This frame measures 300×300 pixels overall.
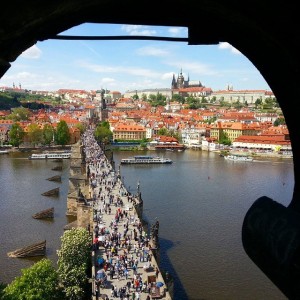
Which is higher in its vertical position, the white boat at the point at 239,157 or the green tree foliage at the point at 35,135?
the green tree foliage at the point at 35,135

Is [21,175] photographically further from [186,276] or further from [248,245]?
[248,245]

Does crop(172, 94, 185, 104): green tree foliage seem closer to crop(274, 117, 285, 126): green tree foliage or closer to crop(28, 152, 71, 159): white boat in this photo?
crop(274, 117, 285, 126): green tree foliage

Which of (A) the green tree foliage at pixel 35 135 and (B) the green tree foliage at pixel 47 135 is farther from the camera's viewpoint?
(B) the green tree foliage at pixel 47 135

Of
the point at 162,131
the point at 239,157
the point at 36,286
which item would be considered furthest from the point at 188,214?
the point at 162,131

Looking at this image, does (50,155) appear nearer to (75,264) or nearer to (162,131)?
(162,131)

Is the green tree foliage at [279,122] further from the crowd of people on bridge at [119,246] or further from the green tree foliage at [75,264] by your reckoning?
the green tree foliage at [75,264]

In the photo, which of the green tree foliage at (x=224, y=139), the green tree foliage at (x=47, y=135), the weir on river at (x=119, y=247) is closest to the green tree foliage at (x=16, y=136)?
the green tree foliage at (x=47, y=135)

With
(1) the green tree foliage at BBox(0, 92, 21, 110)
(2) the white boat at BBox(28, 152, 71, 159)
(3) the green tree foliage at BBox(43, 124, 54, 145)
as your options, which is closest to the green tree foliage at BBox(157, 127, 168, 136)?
(3) the green tree foliage at BBox(43, 124, 54, 145)
